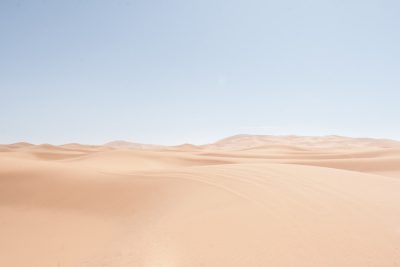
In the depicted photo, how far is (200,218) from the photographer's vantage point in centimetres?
322

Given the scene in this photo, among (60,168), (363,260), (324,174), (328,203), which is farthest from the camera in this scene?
(60,168)

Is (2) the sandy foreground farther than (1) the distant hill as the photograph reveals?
No

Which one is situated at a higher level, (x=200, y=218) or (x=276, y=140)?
(x=276, y=140)

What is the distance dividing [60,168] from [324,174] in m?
5.65

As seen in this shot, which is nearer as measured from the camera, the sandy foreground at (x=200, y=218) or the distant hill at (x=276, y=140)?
the sandy foreground at (x=200, y=218)

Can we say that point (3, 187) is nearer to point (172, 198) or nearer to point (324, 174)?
point (172, 198)

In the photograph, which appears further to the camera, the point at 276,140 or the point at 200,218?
the point at 276,140

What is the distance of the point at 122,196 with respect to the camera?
4.75m

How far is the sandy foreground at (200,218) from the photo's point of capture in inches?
95.0

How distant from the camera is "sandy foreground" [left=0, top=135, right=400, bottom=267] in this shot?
241cm

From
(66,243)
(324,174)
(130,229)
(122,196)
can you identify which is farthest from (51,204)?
(324,174)

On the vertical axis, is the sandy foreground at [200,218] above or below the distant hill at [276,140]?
below

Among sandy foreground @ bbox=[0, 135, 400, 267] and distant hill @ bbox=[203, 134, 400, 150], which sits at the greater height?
distant hill @ bbox=[203, 134, 400, 150]

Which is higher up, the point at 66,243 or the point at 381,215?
the point at 381,215
